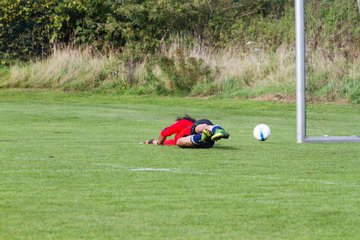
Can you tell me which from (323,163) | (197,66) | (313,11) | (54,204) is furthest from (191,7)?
(54,204)

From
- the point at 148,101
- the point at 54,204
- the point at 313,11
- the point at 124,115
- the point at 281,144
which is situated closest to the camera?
the point at 54,204

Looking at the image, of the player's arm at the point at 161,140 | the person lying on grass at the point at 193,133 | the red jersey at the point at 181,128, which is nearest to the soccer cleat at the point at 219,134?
the person lying on grass at the point at 193,133

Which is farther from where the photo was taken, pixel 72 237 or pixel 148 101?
pixel 148 101

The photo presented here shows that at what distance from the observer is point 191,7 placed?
37.9 metres

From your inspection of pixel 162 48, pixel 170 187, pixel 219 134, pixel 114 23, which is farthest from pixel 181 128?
pixel 114 23

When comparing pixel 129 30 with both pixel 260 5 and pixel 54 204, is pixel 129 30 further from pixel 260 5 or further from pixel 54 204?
pixel 54 204

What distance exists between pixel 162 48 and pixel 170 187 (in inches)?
941

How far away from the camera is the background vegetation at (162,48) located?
98.0ft

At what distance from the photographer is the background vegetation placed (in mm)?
29859

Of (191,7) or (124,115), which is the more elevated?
(191,7)

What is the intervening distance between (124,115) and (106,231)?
16.8m

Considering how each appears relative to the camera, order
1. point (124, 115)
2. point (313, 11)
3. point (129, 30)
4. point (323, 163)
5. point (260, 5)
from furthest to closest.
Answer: point (260, 5) < point (129, 30) < point (124, 115) < point (313, 11) < point (323, 163)

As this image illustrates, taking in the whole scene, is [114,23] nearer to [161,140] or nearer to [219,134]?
[161,140]

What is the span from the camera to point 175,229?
8.19 metres
